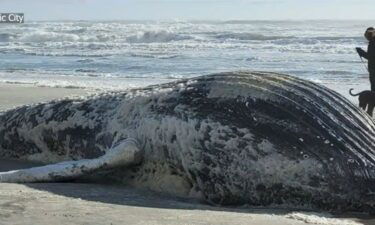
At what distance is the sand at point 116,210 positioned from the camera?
437cm

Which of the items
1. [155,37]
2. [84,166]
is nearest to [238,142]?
[84,166]

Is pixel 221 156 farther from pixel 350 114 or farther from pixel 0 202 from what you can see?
pixel 0 202

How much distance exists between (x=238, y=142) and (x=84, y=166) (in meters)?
1.40

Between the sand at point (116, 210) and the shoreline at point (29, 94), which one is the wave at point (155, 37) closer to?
A: the shoreline at point (29, 94)

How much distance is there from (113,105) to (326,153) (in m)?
2.35

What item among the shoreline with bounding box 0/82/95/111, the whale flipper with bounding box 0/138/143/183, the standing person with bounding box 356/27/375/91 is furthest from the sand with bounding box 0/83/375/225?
the standing person with bounding box 356/27/375/91

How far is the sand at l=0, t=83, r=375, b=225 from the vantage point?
4.37 meters

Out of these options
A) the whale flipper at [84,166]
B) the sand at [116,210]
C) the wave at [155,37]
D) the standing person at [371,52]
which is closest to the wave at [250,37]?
the wave at [155,37]

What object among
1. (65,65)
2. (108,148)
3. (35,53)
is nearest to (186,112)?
(108,148)

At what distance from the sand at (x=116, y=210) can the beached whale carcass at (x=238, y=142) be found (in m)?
0.15

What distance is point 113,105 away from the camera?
639 centimetres

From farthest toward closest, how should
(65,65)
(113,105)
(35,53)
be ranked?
(35,53), (65,65), (113,105)

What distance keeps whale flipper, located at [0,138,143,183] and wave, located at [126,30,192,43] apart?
43.8 meters

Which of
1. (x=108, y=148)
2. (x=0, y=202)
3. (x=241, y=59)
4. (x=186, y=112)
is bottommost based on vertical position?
(x=0, y=202)
